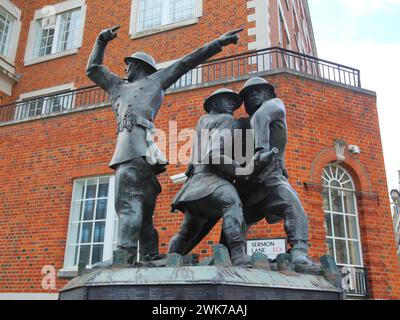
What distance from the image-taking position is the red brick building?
898cm

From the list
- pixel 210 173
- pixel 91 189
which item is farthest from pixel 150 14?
pixel 210 173

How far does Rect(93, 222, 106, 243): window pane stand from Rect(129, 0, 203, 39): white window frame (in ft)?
21.9

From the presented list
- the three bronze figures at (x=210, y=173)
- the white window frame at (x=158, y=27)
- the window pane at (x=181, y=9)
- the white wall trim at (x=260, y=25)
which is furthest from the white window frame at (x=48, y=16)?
the three bronze figures at (x=210, y=173)

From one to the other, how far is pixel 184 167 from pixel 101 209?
7.54 feet

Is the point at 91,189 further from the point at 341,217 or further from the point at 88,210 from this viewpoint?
the point at 341,217

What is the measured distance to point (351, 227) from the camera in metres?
9.38

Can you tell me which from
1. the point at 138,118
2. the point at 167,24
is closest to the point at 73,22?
the point at 167,24

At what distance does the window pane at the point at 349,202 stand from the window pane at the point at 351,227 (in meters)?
0.15

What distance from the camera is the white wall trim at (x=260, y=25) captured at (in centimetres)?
1178

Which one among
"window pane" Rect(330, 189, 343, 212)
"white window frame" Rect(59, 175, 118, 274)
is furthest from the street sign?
"white window frame" Rect(59, 175, 118, 274)

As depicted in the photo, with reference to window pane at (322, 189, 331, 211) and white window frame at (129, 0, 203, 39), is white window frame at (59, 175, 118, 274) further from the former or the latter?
white window frame at (129, 0, 203, 39)

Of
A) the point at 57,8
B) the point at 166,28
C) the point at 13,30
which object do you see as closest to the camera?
the point at 166,28

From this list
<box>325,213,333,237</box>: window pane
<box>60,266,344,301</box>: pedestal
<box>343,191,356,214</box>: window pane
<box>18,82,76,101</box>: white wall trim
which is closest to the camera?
<box>60,266,344,301</box>: pedestal
